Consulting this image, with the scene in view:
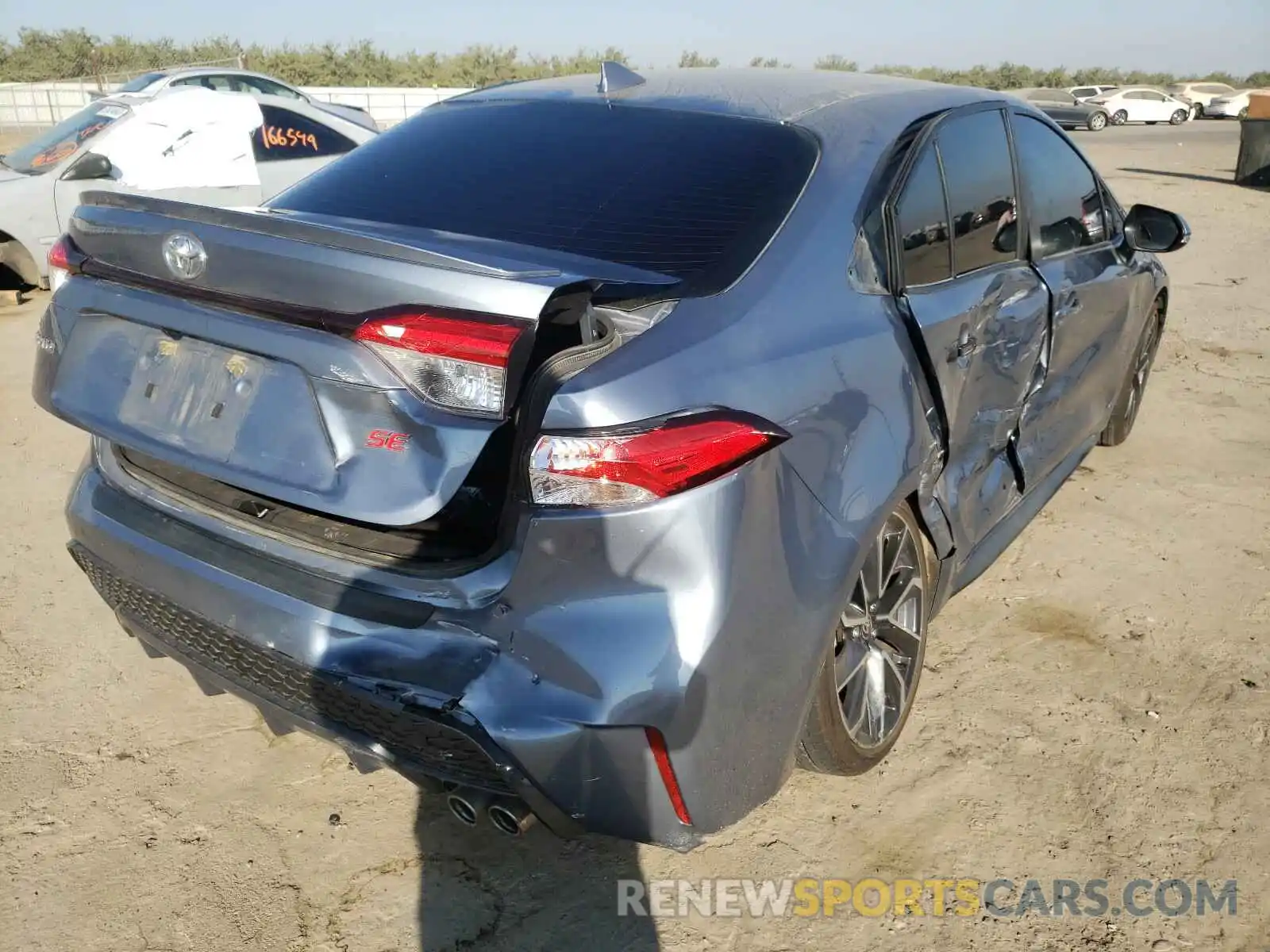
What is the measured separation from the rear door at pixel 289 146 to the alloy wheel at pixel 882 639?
21.6 ft

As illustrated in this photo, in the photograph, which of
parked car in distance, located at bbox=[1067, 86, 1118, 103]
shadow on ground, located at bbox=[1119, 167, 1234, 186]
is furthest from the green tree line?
shadow on ground, located at bbox=[1119, 167, 1234, 186]

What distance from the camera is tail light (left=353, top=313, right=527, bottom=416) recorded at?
1.82 m

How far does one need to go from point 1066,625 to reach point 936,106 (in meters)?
1.72

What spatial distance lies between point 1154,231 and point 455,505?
325 centimetres

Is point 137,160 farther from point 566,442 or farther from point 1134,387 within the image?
point 566,442

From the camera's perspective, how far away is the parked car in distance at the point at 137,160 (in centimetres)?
765

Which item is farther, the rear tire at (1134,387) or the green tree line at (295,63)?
the green tree line at (295,63)

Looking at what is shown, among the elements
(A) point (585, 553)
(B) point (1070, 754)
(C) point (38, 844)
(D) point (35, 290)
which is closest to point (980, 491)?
(B) point (1070, 754)

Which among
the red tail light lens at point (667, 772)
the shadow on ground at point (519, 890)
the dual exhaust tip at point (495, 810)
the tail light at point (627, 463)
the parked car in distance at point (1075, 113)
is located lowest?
the parked car in distance at point (1075, 113)

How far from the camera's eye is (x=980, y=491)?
9.75ft

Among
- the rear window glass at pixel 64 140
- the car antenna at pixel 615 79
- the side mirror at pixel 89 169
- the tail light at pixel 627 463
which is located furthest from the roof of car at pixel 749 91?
the rear window glass at pixel 64 140

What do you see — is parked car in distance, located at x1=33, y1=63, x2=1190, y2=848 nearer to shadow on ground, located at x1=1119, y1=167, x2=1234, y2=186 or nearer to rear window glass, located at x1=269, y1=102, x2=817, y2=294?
rear window glass, located at x1=269, y1=102, x2=817, y2=294

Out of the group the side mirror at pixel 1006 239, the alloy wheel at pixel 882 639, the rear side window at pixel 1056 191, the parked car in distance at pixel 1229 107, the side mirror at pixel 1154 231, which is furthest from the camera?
the parked car in distance at pixel 1229 107

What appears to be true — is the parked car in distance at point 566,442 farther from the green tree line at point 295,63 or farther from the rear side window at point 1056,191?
the green tree line at point 295,63
